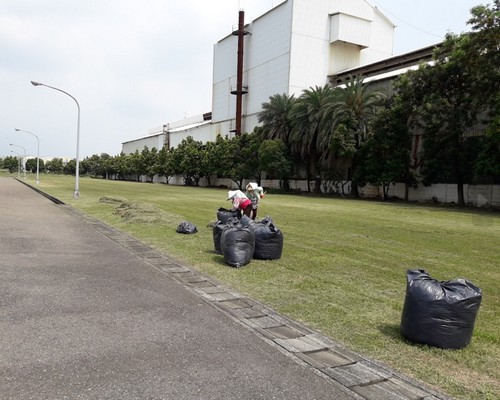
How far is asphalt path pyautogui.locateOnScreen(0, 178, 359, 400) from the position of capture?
10.5 ft

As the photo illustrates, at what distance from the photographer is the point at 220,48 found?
2726 inches

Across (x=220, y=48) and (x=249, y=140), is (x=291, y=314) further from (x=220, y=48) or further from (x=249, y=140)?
(x=220, y=48)

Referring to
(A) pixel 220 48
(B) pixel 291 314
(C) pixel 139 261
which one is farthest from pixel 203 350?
(A) pixel 220 48

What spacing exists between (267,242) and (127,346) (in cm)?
454

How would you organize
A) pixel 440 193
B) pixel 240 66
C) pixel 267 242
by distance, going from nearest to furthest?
1. pixel 267 242
2. pixel 440 193
3. pixel 240 66

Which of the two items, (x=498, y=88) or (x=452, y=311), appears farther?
(x=498, y=88)

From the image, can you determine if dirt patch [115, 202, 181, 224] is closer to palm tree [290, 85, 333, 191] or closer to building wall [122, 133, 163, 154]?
palm tree [290, 85, 333, 191]

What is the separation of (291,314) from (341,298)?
1.05 metres

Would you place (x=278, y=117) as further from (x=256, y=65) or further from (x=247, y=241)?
(x=247, y=241)

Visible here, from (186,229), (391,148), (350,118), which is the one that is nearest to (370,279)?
(186,229)

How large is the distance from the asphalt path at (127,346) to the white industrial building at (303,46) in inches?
1982

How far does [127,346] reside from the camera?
3926 mm

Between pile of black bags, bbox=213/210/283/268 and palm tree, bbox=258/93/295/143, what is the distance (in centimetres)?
4120

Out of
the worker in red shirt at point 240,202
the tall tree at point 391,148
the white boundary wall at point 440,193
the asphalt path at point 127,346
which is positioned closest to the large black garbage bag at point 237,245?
the asphalt path at point 127,346
